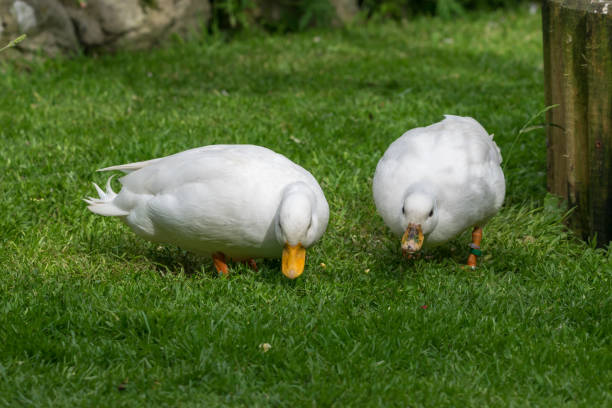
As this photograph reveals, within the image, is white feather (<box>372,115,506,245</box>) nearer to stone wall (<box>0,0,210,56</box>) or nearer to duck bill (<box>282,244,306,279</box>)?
duck bill (<box>282,244,306,279</box>)

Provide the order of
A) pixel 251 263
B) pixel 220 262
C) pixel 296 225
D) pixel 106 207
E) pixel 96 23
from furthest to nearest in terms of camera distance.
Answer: pixel 96 23
pixel 251 263
pixel 106 207
pixel 220 262
pixel 296 225

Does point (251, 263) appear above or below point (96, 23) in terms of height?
below

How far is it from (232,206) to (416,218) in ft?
2.94

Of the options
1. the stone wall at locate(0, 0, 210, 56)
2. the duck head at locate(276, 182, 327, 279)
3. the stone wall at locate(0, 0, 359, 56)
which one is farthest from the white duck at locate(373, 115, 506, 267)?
the stone wall at locate(0, 0, 210, 56)

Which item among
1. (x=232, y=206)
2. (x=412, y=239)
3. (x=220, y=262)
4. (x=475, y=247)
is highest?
(x=232, y=206)

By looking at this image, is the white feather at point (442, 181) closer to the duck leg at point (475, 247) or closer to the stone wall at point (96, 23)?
the duck leg at point (475, 247)

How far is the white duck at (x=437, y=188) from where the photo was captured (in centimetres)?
374

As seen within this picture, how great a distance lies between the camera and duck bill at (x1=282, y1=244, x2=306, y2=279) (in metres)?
3.58

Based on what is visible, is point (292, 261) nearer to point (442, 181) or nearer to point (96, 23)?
point (442, 181)

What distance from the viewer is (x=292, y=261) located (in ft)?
11.8

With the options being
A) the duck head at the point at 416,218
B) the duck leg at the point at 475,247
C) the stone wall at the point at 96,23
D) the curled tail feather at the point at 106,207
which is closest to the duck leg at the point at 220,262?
the curled tail feather at the point at 106,207

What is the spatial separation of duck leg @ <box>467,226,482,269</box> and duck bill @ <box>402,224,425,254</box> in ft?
2.20

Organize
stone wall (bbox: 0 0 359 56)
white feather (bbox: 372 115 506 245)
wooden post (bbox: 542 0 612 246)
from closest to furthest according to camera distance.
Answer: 1. white feather (bbox: 372 115 506 245)
2. wooden post (bbox: 542 0 612 246)
3. stone wall (bbox: 0 0 359 56)

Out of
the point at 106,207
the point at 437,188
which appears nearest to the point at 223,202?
the point at 106,207
